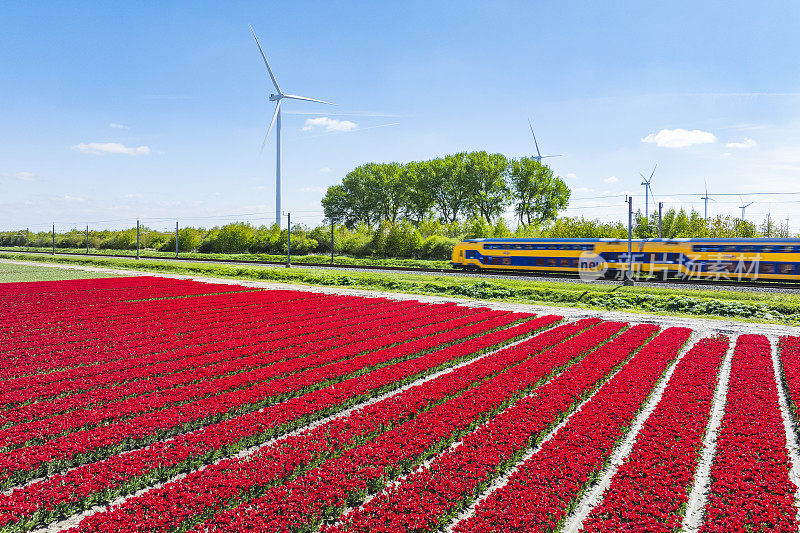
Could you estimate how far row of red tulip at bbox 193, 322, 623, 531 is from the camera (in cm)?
610

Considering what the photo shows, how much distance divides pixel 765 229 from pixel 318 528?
88131 millimetres

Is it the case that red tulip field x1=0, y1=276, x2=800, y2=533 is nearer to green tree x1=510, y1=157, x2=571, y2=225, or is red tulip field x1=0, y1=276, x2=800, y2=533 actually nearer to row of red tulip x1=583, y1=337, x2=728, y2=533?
row of red tulip x1=583, y1=337, x2=728, y2=533

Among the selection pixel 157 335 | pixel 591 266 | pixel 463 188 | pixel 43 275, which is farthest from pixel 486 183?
pixel 157 335

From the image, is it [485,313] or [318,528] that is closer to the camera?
[318,528]

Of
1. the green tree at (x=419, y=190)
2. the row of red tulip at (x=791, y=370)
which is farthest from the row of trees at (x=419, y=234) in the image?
the row of red tulip at (x=791, y=370)

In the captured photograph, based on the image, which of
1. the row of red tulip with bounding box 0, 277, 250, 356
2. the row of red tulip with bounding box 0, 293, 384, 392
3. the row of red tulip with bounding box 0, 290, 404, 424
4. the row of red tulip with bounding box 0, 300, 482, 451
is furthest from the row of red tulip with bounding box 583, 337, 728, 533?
the row of red tulip with bounding box 0, 277, 250, 356

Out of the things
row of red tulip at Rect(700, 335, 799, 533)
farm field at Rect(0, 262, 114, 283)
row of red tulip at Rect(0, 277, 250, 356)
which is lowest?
row of red tulip at Rect(700, 335, 799, 533)

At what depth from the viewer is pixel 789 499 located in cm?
675

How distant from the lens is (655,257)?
1607 inches

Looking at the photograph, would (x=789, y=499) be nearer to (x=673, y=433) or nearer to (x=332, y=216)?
(x=673, y=433)

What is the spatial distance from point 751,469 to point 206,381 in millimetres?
11272

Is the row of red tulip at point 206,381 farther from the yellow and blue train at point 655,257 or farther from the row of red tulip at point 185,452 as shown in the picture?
the yellow and blue train at point 655,257

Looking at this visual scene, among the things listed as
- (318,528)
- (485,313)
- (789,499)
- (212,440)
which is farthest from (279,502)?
(485,313)

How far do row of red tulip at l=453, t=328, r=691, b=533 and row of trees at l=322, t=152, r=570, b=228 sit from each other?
82269 mm
